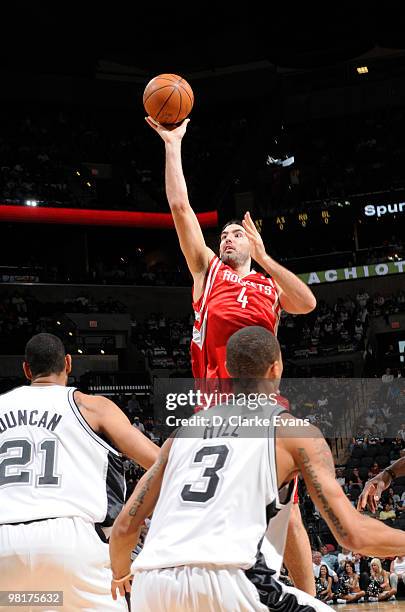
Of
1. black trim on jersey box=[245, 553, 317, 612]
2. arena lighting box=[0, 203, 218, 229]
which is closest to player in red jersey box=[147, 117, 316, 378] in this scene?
black trim on jersey box=[245, 553, 317, 612]

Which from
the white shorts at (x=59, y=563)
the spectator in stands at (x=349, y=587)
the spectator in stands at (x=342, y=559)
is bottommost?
the spectator in stands at (x=349, y=587)

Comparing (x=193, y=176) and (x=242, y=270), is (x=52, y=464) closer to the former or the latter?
(x=242, y=270)

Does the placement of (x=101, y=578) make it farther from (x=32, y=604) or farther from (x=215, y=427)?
(x=215, y=427)

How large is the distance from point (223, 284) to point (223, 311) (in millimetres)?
221

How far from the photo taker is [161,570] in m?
3.29

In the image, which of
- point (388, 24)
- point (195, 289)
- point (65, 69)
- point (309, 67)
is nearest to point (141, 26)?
point (65, 69)

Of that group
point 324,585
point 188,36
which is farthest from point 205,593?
point 188,36

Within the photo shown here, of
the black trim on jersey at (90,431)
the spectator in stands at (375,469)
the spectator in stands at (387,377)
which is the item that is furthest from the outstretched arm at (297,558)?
the spectator in stands at (387,377)

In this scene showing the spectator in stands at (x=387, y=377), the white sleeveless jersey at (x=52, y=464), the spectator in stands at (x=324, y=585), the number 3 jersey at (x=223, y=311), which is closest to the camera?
the white sleeveless jersey at (x=52, y=464)

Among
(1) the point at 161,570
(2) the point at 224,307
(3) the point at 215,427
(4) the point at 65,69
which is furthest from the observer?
(4) the point at 65,69

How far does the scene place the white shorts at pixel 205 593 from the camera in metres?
3.14

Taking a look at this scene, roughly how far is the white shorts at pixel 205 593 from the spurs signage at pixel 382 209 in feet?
72.0

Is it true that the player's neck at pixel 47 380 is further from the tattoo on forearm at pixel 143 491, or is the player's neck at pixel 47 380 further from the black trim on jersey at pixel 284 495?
the black trim on jersey at pixel 284 495

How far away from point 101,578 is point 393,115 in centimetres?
2483
